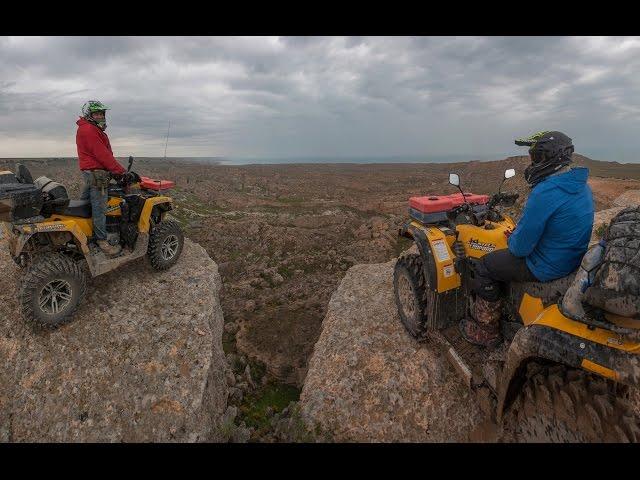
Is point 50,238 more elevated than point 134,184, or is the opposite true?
point 134,184

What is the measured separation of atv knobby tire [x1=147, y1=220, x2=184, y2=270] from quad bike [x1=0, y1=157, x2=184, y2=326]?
20 mm

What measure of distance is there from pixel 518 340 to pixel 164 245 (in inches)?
252

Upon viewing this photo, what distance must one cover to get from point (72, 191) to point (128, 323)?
19.4 metres

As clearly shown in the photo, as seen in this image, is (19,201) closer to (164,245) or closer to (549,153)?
(164,245)

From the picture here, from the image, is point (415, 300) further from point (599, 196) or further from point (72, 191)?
point (72, 191)

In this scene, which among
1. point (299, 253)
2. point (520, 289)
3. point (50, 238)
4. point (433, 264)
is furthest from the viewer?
point (299, 253)

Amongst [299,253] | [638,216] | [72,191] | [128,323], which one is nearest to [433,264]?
[638,216]

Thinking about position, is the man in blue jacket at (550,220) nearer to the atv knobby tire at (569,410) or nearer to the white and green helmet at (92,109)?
the atv knobby tire at (569,410)

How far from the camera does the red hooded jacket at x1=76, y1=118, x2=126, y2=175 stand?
231 inches

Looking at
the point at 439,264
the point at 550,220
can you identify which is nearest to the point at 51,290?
the point at 439,264

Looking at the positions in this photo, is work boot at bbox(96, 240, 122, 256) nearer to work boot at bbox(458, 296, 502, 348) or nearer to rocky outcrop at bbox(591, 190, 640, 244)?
work boot at bbox(458, 296, 502, 348)

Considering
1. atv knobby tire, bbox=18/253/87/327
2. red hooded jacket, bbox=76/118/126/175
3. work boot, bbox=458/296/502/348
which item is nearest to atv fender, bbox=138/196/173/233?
red hooded jacket, bbox=76/118/126/175

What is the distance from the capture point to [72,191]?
2086cm

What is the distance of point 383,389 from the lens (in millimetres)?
4852
